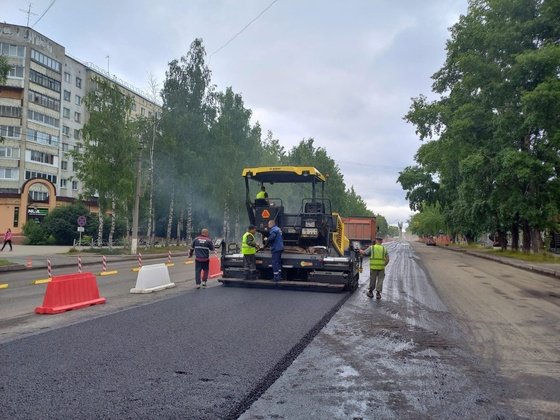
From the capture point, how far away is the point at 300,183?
13648 millimetres

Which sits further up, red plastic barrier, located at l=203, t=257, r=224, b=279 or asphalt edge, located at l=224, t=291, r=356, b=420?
red plastic barrier, located at l=203, t=257, r=224, b=279

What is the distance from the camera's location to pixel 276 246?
12.2 meters

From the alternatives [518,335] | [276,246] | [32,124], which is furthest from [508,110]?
[32,124]

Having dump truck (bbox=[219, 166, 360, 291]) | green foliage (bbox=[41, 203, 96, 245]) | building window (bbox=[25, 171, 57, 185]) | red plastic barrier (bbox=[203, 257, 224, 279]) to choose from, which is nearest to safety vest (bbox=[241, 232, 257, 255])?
dump truck (bbox=[219, 166, 360, 291])

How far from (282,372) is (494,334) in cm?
425

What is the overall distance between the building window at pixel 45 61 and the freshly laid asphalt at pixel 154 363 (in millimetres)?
54834

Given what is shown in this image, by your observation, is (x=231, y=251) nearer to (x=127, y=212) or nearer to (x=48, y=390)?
(x=48, y=390)

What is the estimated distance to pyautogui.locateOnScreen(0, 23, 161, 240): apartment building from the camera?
1881 inches

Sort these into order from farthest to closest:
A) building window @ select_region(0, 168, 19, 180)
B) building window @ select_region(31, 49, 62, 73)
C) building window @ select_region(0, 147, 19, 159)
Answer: building window @ select_region(31, 49, 62, 73) → building window @ select_region(0, 168, 19, 180) → building window @ select_region(0, 147, 19, 159)

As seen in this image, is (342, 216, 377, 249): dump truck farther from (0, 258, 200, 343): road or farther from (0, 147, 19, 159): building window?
(0, 147, 19, 159): building window

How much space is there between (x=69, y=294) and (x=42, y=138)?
171 feet

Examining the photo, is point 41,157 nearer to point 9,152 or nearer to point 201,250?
point 9,152

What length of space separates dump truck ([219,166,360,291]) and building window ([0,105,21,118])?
1891 inches

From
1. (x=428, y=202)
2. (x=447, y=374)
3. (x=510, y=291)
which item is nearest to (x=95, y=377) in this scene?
(x=447, y=374)
